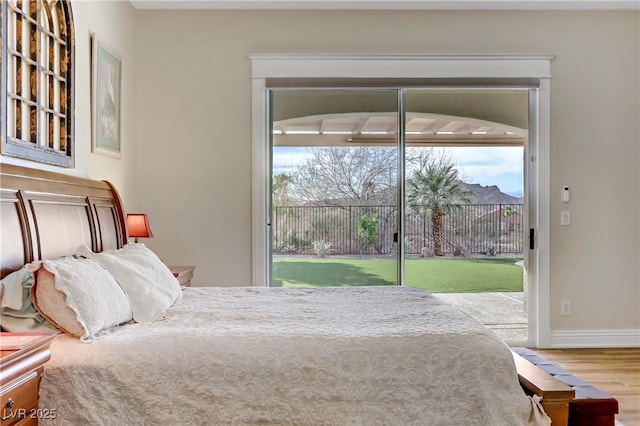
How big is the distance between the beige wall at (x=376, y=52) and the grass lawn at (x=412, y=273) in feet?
1.13

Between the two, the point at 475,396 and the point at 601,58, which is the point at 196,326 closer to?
the point at 475,396

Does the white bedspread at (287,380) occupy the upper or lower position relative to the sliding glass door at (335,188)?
lower

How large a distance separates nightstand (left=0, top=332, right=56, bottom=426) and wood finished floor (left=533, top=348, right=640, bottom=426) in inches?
111

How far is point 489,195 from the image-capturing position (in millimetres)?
4285

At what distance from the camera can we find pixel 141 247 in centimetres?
280

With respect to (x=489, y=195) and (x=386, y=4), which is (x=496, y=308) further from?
(x=386, y=4)

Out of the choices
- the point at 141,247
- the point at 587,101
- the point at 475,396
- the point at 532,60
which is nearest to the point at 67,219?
the point at 141,247

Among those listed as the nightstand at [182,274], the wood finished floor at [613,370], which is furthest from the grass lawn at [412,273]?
the nightstand at [182,274]

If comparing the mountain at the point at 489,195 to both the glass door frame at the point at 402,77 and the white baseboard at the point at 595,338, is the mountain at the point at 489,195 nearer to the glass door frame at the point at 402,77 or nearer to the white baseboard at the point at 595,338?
the glass door frame at the point at 402,77

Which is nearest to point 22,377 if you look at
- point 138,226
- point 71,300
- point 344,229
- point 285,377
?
point 71,300

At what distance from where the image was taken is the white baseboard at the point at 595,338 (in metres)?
4.12

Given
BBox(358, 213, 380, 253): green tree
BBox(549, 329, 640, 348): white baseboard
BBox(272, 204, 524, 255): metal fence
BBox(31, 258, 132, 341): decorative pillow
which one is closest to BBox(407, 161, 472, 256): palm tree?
BBox(272, 204, 524, 255): metal fence

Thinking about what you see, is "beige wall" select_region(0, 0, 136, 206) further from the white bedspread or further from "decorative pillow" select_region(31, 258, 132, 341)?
the white bedspread

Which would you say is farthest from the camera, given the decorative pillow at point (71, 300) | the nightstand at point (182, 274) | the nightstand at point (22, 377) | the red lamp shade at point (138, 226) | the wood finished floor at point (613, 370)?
the red lamp shade at point (138, 226)
